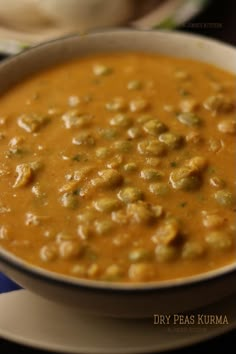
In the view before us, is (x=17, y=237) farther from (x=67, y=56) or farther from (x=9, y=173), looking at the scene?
(x=67, y=56)

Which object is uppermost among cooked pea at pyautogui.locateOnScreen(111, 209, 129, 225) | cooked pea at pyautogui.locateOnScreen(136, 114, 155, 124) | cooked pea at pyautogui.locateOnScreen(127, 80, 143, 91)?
cooked pea at pyautogui.locateOnScreen(127, 80, 143, 91)

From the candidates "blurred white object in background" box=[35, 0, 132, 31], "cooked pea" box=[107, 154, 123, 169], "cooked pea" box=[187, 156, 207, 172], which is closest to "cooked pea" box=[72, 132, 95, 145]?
"cooked pea" box=[107, 154, 123, 169]

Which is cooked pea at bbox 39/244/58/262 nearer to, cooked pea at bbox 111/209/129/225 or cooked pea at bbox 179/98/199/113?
cooked pea at bbox 111/209/129/225

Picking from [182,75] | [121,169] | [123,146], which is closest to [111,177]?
[121,169]

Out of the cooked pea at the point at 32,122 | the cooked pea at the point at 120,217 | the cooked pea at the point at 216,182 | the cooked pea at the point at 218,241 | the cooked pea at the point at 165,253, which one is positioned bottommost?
the cooked pea at the point at 218,241

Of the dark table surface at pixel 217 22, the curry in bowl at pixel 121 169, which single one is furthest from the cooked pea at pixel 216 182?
the dark table surface at pixel 217 22

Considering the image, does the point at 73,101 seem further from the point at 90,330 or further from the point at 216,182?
the point at 90,330

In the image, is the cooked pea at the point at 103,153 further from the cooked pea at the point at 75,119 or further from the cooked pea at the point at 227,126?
the cooked pea at the point at 227,126
